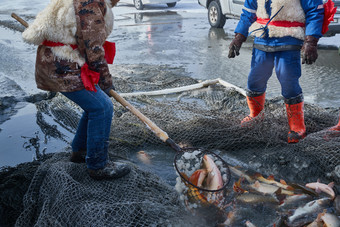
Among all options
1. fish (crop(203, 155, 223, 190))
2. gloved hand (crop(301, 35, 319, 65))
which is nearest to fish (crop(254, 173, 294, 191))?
fish (crop(203, 155, 223, 190))

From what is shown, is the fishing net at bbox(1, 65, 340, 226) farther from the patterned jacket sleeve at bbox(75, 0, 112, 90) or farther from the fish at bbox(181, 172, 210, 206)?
the patterned jacket sleeve at bbox(75, 0, 112, 90)

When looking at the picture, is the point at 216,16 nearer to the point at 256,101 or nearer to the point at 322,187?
the point at 256,101

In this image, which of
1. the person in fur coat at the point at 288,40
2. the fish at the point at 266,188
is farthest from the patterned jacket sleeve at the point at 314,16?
the fish at the point at 266,188

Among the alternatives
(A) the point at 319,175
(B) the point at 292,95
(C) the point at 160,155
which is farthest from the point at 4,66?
(A) the point at 319,175

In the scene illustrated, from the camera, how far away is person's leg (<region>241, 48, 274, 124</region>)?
13.1 ft

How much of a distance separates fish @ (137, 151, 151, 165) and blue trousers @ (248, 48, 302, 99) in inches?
62.5

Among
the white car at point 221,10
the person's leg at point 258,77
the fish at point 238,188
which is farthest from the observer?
the white car at point 221,10

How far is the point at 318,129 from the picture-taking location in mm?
4043

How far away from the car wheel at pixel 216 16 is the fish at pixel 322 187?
938 cm

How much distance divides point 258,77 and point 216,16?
320 inches

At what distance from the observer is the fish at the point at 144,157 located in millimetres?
3690

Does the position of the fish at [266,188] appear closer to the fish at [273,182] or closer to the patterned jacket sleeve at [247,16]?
the fish at [273,182]

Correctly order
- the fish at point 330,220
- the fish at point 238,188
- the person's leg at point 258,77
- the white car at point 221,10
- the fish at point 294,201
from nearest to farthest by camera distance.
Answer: the fish at point 330,220 < the fish at point 294,201 < the fish at point 238,188 < the person's leg at point 258,77 < the white car at point 221,10

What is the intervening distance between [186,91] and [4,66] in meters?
4.29
